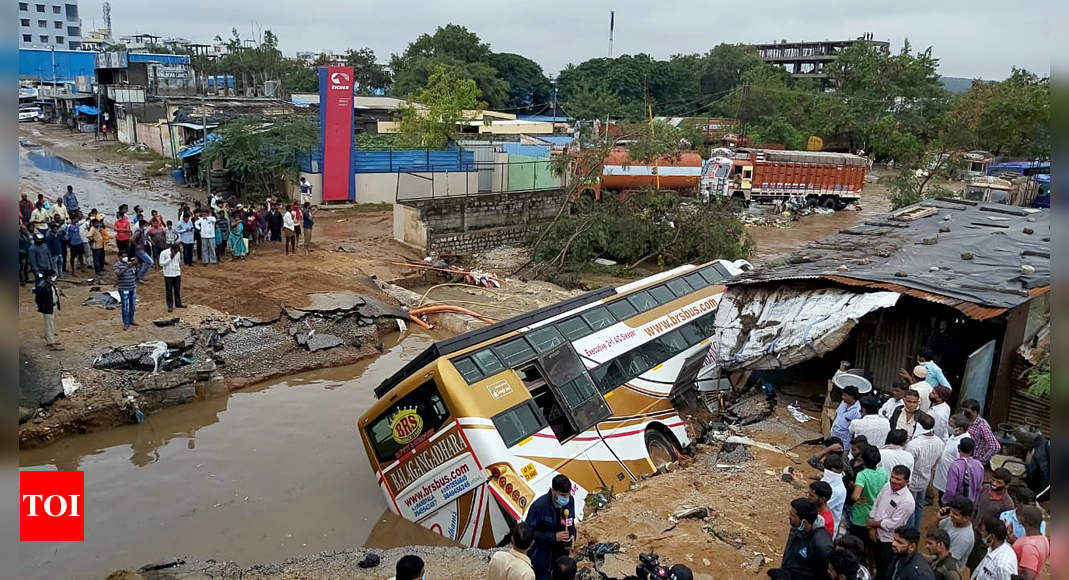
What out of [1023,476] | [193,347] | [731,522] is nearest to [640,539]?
[731,522]

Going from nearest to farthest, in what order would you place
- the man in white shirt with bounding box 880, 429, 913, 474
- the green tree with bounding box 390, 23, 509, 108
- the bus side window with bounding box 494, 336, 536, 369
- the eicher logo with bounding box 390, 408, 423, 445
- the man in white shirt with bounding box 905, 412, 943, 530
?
1. the man in white shirt with bounding box 880, 429, 913, 474
2. the man in white shirt with bounding box 905, 412, 943, 530
3. the eicher logo with bounding box 390, 408, 423, 445
4. the bus side window with bounding box 494, 336, 536, 369
5. the green tree with bounding box 390, 23, 509, 108

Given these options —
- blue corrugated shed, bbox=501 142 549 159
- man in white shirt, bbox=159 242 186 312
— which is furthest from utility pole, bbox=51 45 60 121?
man in white shirt, bbox=159 242 186 312

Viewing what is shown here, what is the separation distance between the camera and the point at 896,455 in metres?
6.37

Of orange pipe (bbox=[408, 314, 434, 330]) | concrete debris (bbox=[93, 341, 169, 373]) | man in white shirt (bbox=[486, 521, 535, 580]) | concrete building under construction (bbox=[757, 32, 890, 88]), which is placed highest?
concrete building under construction (bbox=[757, 32, 890, 88])

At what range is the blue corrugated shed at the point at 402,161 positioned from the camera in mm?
28797

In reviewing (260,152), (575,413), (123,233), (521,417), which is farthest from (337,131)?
(521,417)

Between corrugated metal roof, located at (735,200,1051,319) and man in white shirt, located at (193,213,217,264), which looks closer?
corrugated metal roof, located at (735,200,1051,319)

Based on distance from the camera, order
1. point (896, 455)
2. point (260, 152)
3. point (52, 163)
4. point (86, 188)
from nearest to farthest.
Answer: point (896, 455), point (260, 152), point (86, 188), point (52, 163)

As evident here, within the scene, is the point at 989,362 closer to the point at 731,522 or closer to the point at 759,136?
the point at 731,522

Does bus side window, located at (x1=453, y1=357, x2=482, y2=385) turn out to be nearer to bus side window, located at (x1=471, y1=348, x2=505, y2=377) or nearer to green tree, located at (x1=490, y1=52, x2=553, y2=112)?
bus side window, located at (x1=471, y1=348, x2=505, y2=377)

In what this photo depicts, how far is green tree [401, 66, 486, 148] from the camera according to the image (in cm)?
3359

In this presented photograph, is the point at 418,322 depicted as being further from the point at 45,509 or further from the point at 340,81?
the point at 340,81

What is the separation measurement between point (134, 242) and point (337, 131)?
45.9 feet

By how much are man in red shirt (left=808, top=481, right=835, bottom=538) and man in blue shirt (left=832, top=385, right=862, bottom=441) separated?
2361 millimetres
